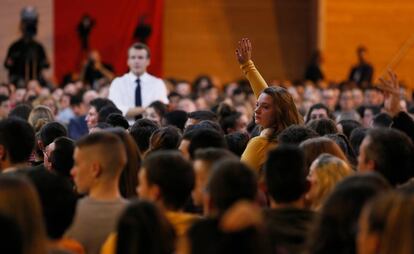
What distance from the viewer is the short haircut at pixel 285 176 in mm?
6391

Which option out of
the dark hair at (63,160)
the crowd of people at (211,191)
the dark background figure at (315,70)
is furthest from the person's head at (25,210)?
the dark background figure at (315,70)

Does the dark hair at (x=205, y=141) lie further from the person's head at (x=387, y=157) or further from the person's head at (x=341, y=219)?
the person's head at (x=341, y=219)

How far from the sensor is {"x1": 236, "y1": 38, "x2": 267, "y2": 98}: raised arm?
10.7 metres

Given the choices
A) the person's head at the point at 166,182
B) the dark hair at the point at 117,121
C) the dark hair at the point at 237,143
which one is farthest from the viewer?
the dark hair at the point at 117,121

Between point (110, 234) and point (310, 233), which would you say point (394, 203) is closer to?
point (310, 233)

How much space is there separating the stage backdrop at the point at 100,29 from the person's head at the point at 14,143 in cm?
1923

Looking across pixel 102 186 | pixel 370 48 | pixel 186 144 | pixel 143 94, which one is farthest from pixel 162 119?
pixel 370 48

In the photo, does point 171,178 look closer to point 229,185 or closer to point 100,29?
point 229,185

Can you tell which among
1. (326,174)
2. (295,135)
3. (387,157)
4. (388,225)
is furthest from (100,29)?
(388,225)

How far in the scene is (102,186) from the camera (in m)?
6.82

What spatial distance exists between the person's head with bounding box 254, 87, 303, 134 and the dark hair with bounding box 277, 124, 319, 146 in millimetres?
634

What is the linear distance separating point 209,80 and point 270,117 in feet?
54.2

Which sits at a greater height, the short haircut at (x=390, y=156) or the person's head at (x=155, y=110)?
the short haircut at (x=390, y=156)

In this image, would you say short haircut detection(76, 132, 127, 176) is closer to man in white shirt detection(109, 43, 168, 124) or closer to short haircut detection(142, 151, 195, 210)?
short haircut detection(142, 151, 195, 210)
